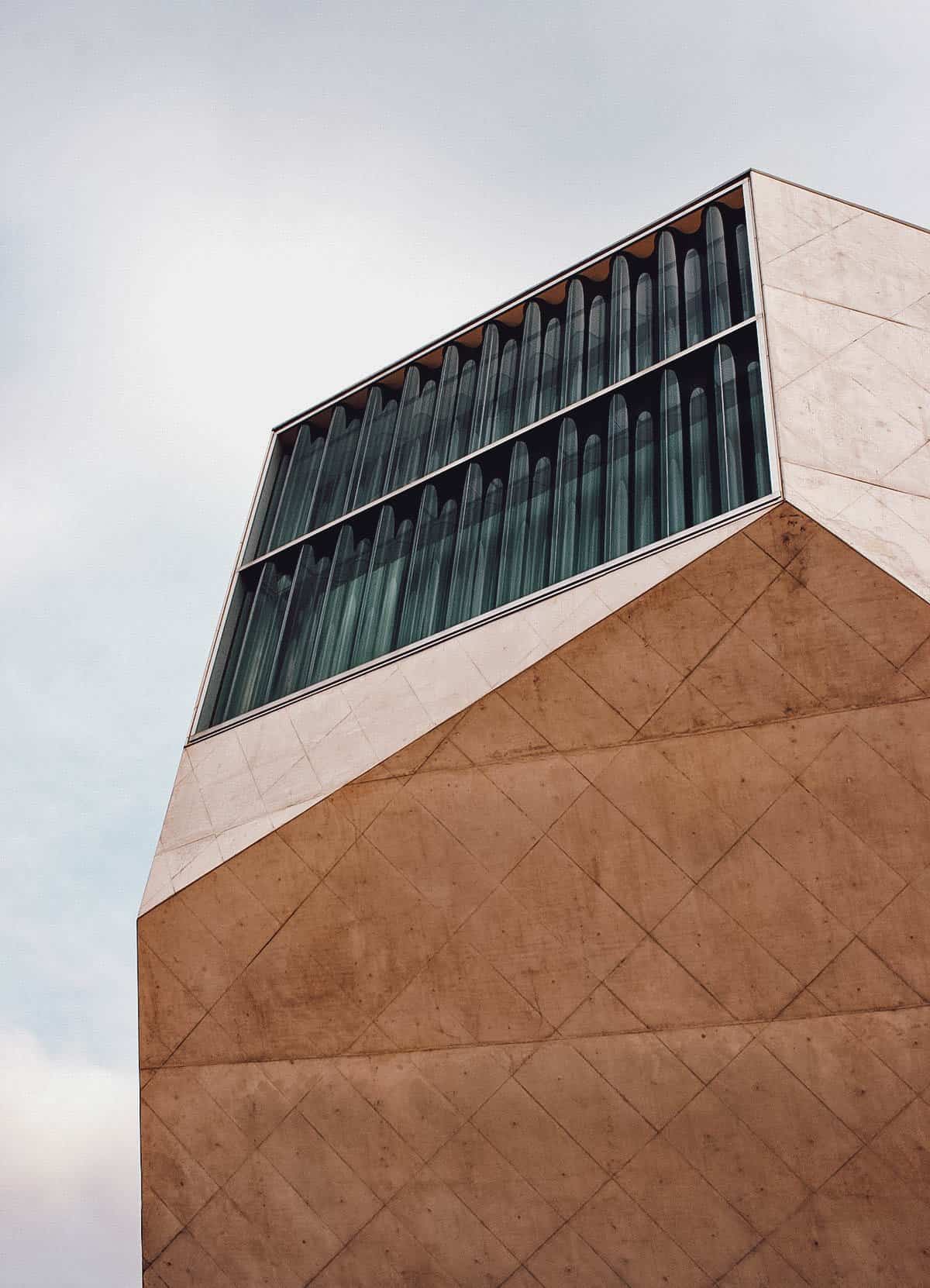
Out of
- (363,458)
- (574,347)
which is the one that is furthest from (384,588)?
(574,347)

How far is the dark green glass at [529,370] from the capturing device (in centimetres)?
2403

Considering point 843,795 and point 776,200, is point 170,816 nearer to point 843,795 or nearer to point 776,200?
point 843,795

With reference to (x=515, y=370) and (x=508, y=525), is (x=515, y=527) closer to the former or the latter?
(x=508, y=525)

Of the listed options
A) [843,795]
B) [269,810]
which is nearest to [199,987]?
[269,810]

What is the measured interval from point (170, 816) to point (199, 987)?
10.2 ft

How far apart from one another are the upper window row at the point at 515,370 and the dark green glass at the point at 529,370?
0.08ft

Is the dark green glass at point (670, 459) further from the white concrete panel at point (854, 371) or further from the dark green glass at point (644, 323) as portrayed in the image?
the white concrete panel at point (854, 371)

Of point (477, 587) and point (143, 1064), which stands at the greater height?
point (477, 587)

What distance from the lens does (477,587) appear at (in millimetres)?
21484

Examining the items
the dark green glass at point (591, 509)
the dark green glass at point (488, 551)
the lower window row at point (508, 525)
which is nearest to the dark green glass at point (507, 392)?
the lower window row at point (508, 525)

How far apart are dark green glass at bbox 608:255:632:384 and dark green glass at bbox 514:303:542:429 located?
1652 mm

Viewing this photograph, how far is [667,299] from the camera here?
933 inches

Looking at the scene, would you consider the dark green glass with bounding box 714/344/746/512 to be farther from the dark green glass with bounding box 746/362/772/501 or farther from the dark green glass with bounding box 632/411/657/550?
the dark green glass with bounding box 632/411/657/550

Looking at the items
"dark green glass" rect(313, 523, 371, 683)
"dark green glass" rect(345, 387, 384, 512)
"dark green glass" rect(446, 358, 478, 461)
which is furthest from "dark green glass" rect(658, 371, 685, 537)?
"dark green glass" rect(345, 387, 384, 512)
